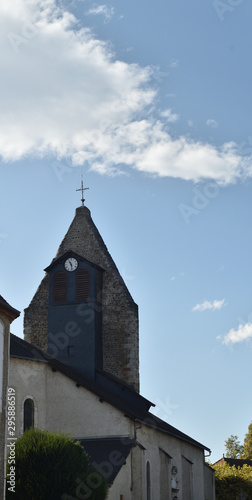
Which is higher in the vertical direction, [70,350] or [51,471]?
[70,350]

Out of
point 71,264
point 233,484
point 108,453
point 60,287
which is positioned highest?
point 71,264

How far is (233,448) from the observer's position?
2680 inches

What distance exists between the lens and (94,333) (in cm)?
3225

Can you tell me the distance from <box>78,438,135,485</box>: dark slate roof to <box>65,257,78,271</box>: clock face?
9.79 meters

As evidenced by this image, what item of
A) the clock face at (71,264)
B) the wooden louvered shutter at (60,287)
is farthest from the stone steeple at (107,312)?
the wooden louvered shutter at (60,287)

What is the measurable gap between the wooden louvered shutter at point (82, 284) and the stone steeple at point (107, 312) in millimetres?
1342

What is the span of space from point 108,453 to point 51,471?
5321mm

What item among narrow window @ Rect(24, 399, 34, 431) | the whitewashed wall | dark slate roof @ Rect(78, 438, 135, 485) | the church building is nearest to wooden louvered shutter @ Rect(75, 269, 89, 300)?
the church building

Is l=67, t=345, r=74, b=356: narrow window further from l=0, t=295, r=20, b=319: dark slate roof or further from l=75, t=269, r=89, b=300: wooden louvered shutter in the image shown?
l=0, t=295, r=20, b=319: dark slate roof

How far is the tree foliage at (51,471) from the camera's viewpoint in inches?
749

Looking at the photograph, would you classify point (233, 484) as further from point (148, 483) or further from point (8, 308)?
point (8, 308)

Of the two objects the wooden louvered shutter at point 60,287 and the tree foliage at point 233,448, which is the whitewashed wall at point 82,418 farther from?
the tree foliage at point 233,448

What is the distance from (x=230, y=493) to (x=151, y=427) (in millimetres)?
14802

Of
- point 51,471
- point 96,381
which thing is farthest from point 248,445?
point 51,471
